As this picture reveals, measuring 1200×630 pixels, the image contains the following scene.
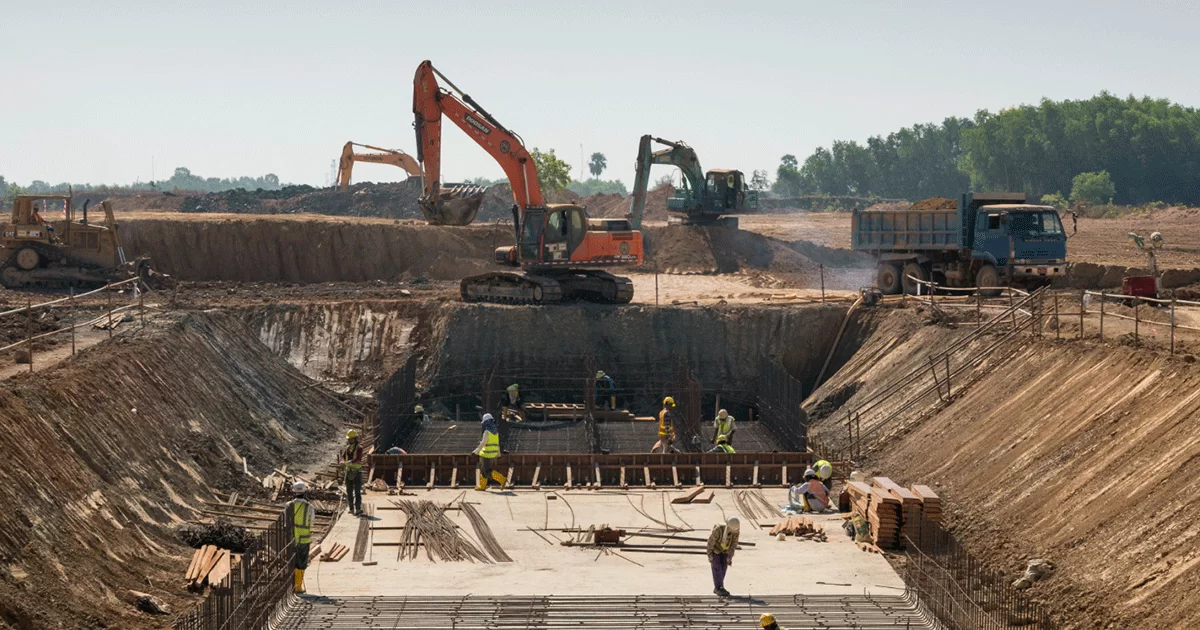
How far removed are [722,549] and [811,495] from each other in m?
5.22

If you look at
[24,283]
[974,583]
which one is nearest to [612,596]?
[974,583]

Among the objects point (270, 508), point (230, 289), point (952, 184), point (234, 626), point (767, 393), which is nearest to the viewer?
point (234, 626)

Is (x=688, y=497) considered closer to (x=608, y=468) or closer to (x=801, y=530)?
(x=608, y=468)

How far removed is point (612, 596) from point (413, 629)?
2.60 meters

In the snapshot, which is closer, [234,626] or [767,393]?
[234,626]

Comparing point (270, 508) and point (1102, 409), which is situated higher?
point (1102, 409)

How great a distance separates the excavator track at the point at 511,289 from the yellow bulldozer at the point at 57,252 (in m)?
9.44

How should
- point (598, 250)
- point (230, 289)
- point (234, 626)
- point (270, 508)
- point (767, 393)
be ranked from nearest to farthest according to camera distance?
point (234, 626) < point (270, 508) < point (767, 393) < point (598, 250) < point (230, 289)

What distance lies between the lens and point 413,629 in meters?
16.0

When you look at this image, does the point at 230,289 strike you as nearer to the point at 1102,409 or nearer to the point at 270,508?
the point at 270,508

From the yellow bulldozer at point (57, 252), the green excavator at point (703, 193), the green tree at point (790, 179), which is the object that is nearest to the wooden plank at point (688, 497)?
the yellow bulldozer at point (57, 252)

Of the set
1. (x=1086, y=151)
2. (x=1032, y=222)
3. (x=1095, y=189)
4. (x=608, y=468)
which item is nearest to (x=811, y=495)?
(x=608, y=468)

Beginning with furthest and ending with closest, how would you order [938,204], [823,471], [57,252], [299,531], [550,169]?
1. [550,169]
2. [57,252]
3. [938,204]
4. [823,471]
5. [299,531]

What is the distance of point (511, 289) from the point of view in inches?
1492
